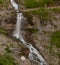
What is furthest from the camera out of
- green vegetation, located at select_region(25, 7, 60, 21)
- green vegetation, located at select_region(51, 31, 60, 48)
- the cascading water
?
green vegetation, located at select_region(25, 7, 60, 21)

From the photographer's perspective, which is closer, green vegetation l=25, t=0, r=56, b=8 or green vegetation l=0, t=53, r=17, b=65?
green vegetation l=0, t=53, r=17, b=65

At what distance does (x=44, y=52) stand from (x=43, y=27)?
3.84 m

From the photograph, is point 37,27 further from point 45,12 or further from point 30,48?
point 30,48

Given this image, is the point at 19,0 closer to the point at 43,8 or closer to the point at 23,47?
the point at 43,8

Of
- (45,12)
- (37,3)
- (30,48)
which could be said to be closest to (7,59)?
(30,48)

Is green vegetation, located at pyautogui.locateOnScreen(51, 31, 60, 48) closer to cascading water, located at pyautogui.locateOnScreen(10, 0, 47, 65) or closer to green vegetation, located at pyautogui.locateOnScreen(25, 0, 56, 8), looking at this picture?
cascading water, located at pyautogui.locateOnScreen(10, 0, 47, 65)

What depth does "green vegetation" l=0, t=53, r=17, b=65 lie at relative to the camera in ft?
89.8

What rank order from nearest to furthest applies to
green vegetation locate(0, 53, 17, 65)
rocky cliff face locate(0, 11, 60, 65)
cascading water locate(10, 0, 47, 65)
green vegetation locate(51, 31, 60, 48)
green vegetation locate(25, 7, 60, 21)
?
green vegetation locate(0, 53, 17, 65) → cascading water locate(10, 0, 47, 65) → rocky cliff face locate(0, 11, 60, 65) → green vegetation locate(51, 31, 60, 48) → green vegetation locate(25, 7, 60, 21)

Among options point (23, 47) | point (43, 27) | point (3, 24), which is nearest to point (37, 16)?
point (43, 27)

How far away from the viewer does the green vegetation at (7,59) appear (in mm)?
27358

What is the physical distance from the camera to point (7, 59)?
27.9 meters

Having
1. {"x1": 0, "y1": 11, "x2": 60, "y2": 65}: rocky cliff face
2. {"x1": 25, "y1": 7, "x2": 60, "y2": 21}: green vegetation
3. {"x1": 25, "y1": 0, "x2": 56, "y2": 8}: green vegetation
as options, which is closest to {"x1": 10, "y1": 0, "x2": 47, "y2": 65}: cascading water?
{"x1": 0, "y1": 11, "x2": 60, "y2": 65}: rocky cliff face

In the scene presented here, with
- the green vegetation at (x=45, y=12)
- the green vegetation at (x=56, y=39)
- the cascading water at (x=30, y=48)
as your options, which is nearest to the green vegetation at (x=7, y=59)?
the cascading water at (x=30, y=48)

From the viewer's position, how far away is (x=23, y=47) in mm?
30609
